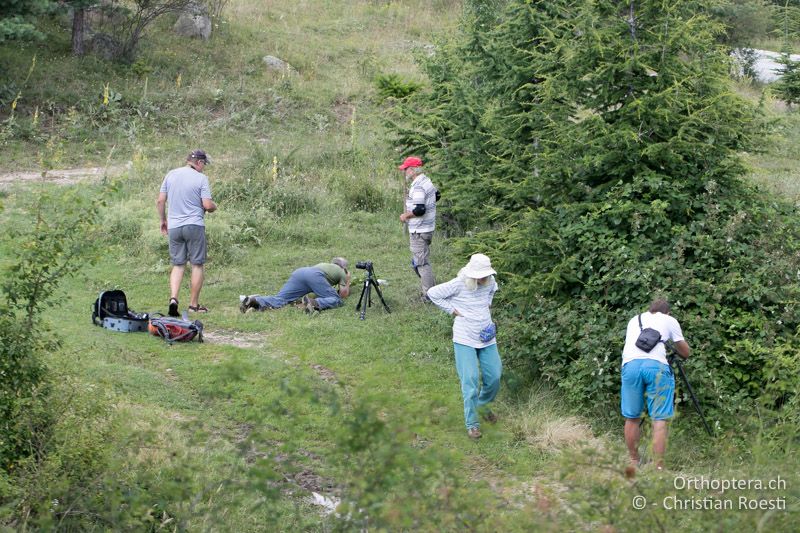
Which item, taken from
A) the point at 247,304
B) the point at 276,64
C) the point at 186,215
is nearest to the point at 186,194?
the point at 186,215

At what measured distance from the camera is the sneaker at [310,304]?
12.5m

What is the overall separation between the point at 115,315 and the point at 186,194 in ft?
5.79

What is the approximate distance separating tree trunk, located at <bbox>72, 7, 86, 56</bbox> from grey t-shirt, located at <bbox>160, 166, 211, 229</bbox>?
1459cm

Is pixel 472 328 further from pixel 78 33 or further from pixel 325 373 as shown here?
pixel 78 33

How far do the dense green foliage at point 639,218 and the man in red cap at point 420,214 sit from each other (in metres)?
1.24

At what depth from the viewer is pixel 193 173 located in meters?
12.0

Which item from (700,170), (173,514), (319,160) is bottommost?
(319,160)

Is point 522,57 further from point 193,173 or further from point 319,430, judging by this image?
point 319,430

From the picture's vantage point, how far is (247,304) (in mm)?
12547

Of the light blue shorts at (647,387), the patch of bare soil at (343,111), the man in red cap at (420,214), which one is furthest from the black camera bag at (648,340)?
the patch of bare soil at (343,111)

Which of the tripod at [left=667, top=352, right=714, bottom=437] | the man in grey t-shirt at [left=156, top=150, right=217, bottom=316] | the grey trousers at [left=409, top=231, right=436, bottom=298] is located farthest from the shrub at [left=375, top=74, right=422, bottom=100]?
the tripod at [left=667, top=352, right=714, bottom=437]

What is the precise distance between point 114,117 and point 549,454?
16856 mm

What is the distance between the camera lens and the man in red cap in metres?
12.5

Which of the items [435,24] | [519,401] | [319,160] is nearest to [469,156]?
[519,401]
